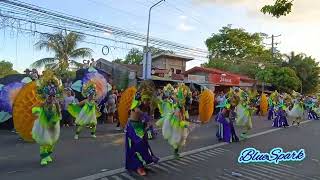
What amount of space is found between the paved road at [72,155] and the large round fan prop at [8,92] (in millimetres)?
690

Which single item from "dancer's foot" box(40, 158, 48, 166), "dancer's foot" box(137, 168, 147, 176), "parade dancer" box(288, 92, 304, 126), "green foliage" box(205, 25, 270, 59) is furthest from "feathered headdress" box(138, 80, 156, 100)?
"green foliage" box(205, 25, 270, 59)

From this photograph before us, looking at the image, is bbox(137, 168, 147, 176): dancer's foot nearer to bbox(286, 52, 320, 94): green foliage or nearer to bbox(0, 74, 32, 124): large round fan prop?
bbox(0, 74, 32, 124): large round fan prop

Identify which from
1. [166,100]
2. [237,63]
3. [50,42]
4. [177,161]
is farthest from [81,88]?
[237,63]

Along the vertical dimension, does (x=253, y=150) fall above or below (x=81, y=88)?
below

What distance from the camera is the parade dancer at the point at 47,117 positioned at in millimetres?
9594

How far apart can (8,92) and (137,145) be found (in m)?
7.92

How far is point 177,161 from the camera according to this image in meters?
10.4

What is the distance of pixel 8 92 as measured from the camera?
15031mm

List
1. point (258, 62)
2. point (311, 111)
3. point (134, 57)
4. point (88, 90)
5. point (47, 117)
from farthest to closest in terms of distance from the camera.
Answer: point (258, 62) → point (134, 57) → point (311, 111) → point (88, 90) → point (47, 117)

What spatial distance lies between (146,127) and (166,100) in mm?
4752

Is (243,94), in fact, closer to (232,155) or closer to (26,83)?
(232,155)

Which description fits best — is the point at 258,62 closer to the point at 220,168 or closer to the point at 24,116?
the point at 24,116

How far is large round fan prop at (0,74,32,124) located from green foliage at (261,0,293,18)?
9.30 metres

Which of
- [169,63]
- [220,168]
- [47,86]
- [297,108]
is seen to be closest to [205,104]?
[297,108]
